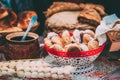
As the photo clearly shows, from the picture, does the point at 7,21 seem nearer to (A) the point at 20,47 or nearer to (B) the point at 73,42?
(A) the point at 20,47

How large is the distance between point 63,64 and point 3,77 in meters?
0.30

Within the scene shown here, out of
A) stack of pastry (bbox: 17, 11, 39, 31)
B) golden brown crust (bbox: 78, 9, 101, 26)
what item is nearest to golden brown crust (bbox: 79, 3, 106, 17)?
golden brown crust (bbox: 78, 9, 101, 26)

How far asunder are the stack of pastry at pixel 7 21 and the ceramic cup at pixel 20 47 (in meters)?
0.19

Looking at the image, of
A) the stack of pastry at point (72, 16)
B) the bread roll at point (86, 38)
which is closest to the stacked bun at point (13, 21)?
the stack of pastry at point (72, 16)

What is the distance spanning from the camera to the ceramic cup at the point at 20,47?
170 cm

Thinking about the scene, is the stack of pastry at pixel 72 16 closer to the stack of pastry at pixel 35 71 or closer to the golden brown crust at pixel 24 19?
the golden brown crust at pixel 24 19

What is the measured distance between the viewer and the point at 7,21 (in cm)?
205

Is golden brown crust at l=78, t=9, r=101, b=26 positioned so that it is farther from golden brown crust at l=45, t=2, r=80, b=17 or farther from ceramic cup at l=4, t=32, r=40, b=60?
ceramic cup at l=4, t=32, r=40, b=60

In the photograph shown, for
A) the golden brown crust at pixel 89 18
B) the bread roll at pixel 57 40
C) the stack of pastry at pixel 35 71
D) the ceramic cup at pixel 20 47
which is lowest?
the stack of pastry at pixel 35 71

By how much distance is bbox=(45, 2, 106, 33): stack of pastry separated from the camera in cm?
194

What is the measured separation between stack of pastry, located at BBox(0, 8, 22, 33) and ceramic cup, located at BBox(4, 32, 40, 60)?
188 mm

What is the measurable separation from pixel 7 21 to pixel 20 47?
402mm

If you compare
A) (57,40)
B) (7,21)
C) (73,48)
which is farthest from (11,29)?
(73,48)

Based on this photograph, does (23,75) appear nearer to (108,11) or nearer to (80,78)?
(80,78)
